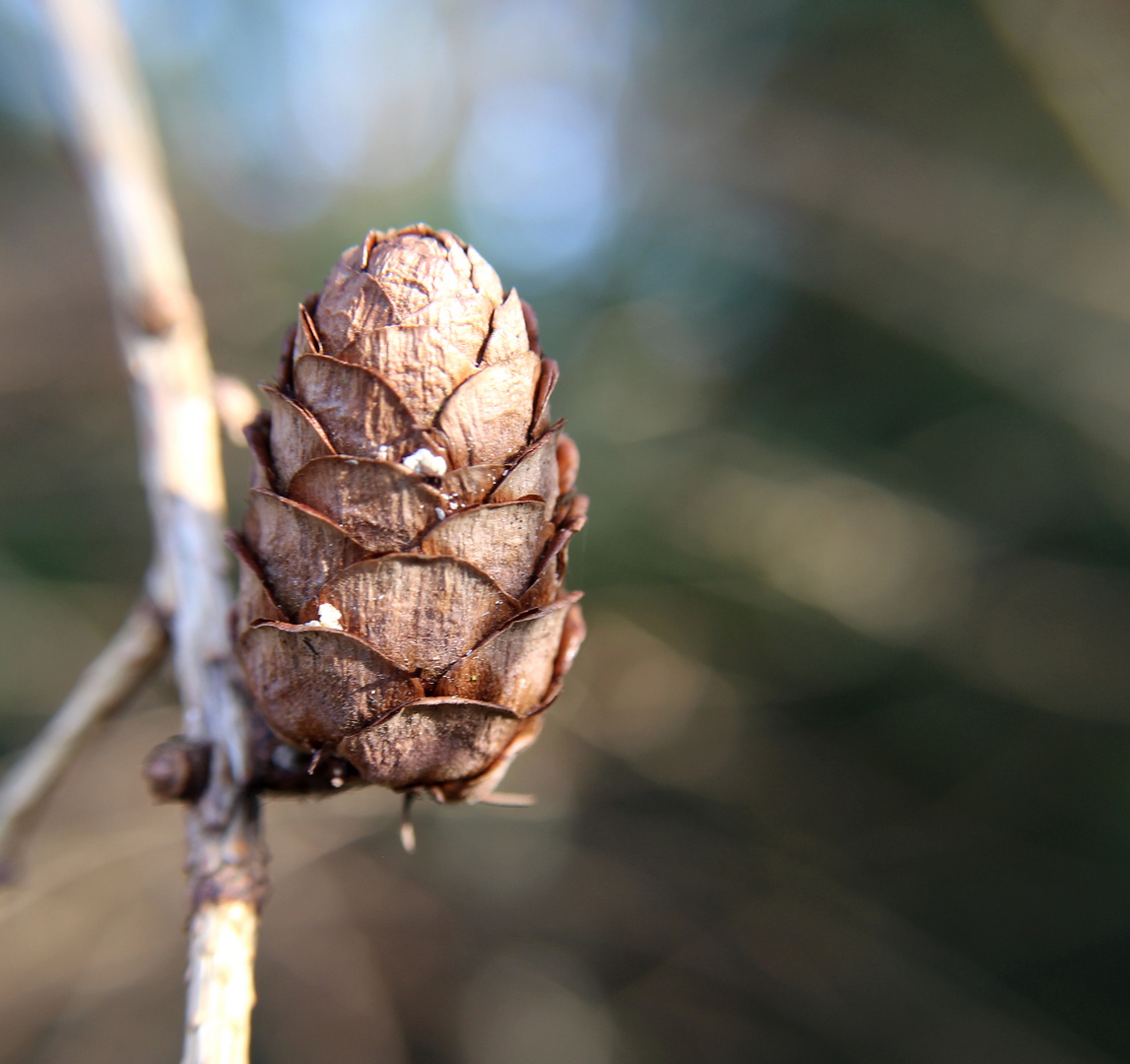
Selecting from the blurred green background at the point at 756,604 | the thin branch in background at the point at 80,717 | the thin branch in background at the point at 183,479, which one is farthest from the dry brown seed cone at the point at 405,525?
the blurred green background at the point at 756,604

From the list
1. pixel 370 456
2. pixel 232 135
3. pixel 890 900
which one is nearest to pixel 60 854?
pixel 370 456

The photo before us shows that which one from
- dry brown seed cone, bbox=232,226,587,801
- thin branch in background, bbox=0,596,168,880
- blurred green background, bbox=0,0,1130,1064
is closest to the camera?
dry brown seed cone, bbox=232,226,587,801

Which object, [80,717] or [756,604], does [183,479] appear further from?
[756,604]

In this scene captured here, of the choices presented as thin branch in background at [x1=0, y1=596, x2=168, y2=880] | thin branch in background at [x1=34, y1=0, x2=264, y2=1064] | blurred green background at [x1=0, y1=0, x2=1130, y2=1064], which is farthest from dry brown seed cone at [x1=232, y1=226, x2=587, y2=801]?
blurred green background at [x1=0, y1=0, x2=1130, y2=1064]

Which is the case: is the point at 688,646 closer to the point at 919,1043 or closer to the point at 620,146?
the point at 919,1043

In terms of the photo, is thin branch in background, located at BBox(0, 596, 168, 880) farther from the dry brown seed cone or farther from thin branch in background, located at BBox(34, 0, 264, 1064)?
the dry brown seed cone

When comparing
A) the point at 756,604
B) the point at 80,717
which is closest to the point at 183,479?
the point at 80,717

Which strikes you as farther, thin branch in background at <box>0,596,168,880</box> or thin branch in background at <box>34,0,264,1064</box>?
thin branch in background at <box>0,596,168,880</box>

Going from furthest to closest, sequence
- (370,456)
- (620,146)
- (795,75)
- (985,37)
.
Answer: (620,146) → (795,75) → (985,37) → (370,456)
